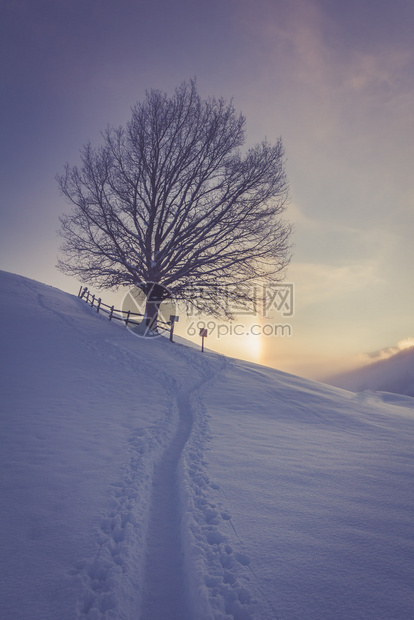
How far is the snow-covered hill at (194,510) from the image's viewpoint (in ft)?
7.04

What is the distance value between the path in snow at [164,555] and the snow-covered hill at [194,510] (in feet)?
0.04

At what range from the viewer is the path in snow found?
2203 millimetres

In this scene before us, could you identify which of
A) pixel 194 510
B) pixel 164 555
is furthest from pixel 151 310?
pixel 164 555

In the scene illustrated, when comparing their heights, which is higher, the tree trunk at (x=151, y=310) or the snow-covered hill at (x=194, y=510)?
the tree trunk at (x=151, y=310)

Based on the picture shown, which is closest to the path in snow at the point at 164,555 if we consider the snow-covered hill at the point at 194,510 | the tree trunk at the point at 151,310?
the snow-covered hill at the point at 194,510

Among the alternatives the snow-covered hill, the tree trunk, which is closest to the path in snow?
the snow-covered hill

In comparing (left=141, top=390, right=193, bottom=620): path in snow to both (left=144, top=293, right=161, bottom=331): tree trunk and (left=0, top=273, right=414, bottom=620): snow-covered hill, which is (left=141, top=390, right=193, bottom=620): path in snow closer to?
(left=0, top=273, right=414, bottom=620): snow-covered hill

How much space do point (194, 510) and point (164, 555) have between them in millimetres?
600

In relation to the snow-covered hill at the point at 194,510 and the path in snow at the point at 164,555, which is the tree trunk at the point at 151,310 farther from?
the path in snow at the point at 164,555

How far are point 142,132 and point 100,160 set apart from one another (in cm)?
248

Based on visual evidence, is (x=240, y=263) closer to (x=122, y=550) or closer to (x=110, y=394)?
(x=110, y=394)

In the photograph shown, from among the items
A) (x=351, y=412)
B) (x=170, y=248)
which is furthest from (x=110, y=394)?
(x=170, y=248)

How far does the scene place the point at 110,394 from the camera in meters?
6.87

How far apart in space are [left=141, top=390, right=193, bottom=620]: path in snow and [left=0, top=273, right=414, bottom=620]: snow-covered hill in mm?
13
